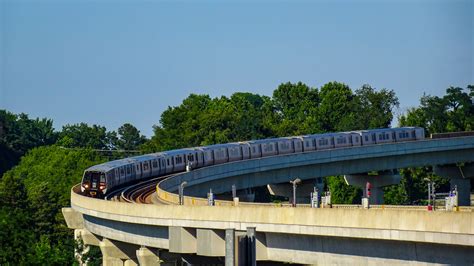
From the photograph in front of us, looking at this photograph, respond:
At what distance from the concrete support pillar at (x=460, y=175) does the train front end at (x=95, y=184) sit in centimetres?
5466

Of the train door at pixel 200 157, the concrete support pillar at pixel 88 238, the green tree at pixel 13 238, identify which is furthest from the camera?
the train door at pixel 200 157

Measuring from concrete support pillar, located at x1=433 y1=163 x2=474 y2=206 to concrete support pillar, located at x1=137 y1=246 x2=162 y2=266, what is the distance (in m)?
72.3

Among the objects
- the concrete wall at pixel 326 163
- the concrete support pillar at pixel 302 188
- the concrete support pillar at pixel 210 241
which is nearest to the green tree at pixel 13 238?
the concrete support pillar at pixel 210 241

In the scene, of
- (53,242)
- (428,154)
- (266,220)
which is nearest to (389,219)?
(266,220)

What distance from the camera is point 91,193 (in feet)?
366

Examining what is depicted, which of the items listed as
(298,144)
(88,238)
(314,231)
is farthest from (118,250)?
(298,144)

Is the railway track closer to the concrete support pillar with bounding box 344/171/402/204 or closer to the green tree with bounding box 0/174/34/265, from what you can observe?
the green tree with bounding box 0/174/34/265

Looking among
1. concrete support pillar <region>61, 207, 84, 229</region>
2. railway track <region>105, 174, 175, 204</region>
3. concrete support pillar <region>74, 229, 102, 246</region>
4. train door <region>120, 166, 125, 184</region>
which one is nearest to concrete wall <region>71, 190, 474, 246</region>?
railway track <region>105, 174, 175, 204</region>

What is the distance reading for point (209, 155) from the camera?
13488 cm

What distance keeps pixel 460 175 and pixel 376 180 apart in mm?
12828

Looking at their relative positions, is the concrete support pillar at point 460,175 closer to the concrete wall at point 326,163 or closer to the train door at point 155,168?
the concrete wall at point 326,163

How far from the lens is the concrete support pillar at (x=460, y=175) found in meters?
158

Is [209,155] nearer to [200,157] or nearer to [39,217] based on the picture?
[200,157]

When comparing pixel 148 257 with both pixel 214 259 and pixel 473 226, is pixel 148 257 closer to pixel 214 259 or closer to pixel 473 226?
pixel 214 259
